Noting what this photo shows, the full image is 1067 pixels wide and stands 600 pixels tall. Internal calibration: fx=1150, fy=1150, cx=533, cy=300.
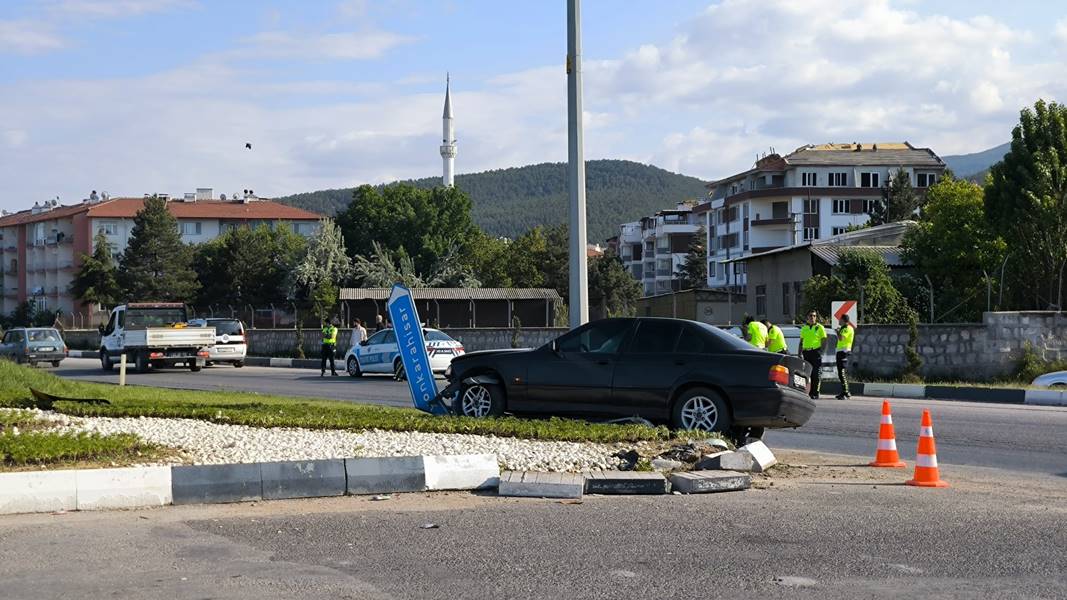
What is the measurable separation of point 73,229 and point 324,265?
158 ft

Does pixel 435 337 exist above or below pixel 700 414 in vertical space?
above

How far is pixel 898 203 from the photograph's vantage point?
8794cm

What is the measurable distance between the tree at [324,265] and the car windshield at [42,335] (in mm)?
37591

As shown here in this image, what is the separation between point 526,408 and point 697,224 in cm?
12610

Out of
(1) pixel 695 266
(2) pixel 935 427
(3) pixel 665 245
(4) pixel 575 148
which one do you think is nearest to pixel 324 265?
(1) pixel 695 266

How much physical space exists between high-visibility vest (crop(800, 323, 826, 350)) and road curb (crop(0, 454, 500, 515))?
13689 millimetres

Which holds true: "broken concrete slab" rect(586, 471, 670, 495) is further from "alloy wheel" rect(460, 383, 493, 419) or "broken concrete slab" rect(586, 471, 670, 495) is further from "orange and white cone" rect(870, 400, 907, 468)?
"alloy wheel" rect(460, 383, 493, 419)

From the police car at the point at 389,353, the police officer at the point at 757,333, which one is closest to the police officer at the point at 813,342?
the police officer at the point at 757,333

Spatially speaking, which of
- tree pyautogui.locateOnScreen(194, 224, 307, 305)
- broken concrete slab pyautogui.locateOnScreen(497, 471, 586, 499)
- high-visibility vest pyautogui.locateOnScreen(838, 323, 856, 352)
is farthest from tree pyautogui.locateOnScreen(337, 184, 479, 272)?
broken concrete slab pyautogui.locateOnScreen(497, 471, 586, 499)

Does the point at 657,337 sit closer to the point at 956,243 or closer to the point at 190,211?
the point at 956,243

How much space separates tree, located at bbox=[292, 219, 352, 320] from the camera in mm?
81688

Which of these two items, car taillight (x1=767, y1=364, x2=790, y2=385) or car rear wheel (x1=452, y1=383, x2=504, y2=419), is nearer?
car taillight (x1=767, y1=364, x2=790, y2=385)

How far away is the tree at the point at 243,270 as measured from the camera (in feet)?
303

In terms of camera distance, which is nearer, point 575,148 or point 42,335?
point 575,148
